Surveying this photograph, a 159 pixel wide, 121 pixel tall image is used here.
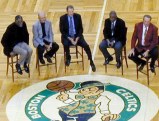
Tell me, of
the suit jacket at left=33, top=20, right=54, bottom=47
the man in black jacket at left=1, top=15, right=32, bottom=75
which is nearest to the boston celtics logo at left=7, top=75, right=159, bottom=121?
the man in black jacket at left=1, top=15, right=32, bottom=75

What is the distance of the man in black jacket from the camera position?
453 inches

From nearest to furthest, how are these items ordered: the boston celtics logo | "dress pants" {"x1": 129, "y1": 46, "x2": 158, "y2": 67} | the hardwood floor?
the boston celtics logo → "dress pants" {"x1": 129, "y1": 46, "x2": 158, "y2": 67} → the hardwood floor

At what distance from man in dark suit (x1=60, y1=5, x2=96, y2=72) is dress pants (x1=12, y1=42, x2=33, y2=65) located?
752 millimetres

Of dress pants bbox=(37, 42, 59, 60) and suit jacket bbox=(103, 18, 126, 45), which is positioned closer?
suit jacket bbox=(103, 18, 126, 45)

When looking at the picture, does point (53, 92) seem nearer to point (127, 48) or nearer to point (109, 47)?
point (109, 47)

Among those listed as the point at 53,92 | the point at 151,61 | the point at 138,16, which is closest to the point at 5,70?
the point at 53,92

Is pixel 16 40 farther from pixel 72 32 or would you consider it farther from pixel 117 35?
pixel 117 35

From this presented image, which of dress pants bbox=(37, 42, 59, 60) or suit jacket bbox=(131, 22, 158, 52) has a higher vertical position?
suit jacket bbox=(131, 22, 158, 52)

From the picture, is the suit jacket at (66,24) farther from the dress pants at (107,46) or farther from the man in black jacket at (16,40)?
the man in black jacket at (16,40)

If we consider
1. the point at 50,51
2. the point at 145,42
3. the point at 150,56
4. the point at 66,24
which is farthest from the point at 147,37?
the point at 50,51

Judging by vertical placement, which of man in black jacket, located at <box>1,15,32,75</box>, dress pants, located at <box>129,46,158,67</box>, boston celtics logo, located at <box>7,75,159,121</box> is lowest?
A: boston celtics logo, located at <box>7,75,159,121</box>

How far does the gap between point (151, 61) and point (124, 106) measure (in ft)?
4.39

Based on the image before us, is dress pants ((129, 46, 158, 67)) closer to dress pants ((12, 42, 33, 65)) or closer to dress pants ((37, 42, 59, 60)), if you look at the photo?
dress pants ((37, 42, 59, 60))

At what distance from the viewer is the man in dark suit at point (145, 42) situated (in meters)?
11.3
